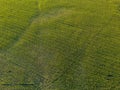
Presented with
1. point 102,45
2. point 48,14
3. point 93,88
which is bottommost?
point 93,88

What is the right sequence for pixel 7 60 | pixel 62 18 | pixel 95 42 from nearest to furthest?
pixel 7 60
pixel 95 42
pixel 62 18

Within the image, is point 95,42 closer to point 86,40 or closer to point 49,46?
point 86,40

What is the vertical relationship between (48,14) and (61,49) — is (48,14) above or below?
above

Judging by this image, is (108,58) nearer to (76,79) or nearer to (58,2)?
(76,79)

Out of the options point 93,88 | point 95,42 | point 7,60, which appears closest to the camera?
point 93,88

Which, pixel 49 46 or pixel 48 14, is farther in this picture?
pixel 48 14

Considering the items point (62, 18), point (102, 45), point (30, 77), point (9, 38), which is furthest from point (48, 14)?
point (30, 77)
